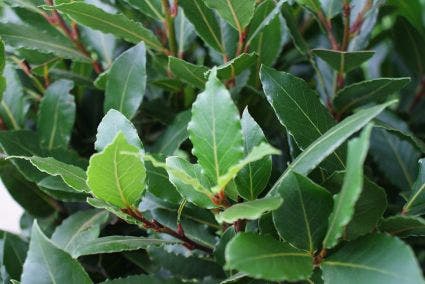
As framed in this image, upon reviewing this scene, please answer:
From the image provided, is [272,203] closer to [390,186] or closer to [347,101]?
[347,101]

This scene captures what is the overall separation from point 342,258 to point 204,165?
0.52 feet

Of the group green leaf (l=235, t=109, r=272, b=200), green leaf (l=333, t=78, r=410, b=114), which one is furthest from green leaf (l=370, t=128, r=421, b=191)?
green leaf (l=235, t=109, r=272, b=200)

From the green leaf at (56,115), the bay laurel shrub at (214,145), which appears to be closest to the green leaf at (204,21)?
the bay laurel shrub at (214,145)

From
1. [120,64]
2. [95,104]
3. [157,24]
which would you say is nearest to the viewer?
[120,64]

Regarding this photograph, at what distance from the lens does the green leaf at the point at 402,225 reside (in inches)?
23.7

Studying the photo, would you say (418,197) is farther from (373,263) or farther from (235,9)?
(235,9)

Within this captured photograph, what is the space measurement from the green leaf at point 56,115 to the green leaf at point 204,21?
216mm

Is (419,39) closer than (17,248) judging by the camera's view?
No

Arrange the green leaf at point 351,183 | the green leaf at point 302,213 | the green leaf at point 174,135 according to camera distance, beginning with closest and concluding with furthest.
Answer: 1. the green leaf at point 351,183
2. the green leaf at point 302,213
3. the green leaf at point 174,135

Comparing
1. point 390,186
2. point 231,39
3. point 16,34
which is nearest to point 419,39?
point 390,186

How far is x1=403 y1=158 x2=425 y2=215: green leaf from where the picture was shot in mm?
658

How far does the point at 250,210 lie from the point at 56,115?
1.55 ft

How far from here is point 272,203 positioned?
1.71 feet

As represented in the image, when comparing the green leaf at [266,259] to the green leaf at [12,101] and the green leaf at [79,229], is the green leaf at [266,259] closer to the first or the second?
the green leaf at [79,229]
